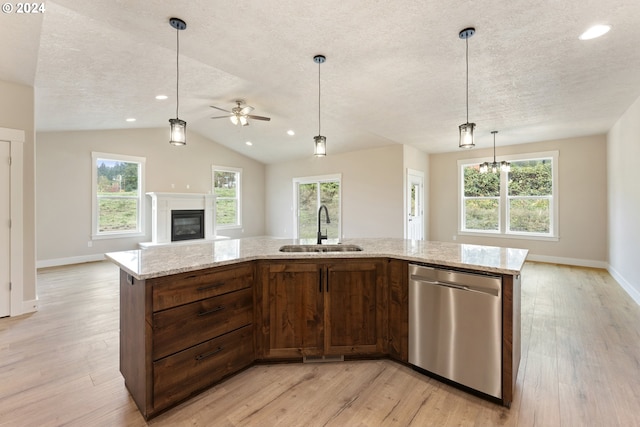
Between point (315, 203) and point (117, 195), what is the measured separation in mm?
4870

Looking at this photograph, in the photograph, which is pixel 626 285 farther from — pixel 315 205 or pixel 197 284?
pixel 315 205

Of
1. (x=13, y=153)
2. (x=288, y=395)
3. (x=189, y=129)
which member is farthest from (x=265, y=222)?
(x=288, y=395)

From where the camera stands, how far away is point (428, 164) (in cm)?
766

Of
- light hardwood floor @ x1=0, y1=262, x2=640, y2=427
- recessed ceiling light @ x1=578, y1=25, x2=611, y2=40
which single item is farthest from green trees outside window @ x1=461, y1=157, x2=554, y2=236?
recessed ceiling light @ x1=578, y1=25, x2=611, y2=40

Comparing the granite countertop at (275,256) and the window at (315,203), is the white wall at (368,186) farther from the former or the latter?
the granite countertop at (275,256)

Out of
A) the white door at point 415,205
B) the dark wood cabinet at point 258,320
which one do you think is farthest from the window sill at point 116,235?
the white door at point 415,205

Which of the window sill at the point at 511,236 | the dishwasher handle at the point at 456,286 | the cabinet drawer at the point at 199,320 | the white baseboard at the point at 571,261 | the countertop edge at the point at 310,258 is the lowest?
the white baseboard at the point at 571,261

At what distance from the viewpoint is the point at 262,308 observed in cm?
220

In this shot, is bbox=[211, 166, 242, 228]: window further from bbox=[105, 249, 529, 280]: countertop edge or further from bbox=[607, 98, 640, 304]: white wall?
bbox=[607, 98, 640, 304]: white wall

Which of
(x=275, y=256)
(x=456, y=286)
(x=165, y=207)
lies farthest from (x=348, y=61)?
(x=165, y=207)

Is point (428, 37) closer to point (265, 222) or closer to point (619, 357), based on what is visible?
point (619, 357)

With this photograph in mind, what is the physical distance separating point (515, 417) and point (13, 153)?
526 centimetres

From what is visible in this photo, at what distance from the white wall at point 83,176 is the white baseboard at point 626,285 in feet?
28.7

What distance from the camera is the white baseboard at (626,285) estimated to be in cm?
378
